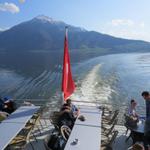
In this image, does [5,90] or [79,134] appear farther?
[5,90]

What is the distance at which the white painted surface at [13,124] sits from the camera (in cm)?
590

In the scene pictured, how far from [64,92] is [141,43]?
185 m

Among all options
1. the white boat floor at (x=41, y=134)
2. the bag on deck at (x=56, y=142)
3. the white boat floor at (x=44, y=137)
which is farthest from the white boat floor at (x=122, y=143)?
the bag on deck at (x=56, y=142)

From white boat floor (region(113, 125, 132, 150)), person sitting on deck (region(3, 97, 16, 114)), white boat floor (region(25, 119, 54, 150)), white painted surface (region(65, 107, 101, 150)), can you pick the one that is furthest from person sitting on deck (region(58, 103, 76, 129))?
person sitting on deck (region(3, 97, 16, 114))

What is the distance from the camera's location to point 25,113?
7.98 metres

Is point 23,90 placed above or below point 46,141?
below

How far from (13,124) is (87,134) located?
6.32 ft

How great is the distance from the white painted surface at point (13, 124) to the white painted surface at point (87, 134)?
124 cm

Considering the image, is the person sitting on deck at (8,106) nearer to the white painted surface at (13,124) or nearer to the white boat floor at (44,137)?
the white boat floor at (44,137)

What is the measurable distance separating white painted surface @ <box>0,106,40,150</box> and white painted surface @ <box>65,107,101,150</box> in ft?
4.07

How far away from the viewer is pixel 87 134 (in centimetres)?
610

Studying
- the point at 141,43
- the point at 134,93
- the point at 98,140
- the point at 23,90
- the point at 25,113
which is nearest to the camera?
the point at 98,140

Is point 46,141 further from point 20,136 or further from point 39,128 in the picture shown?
point 39,128

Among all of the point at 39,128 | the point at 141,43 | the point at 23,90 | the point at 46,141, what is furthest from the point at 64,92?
the point at 141,43
